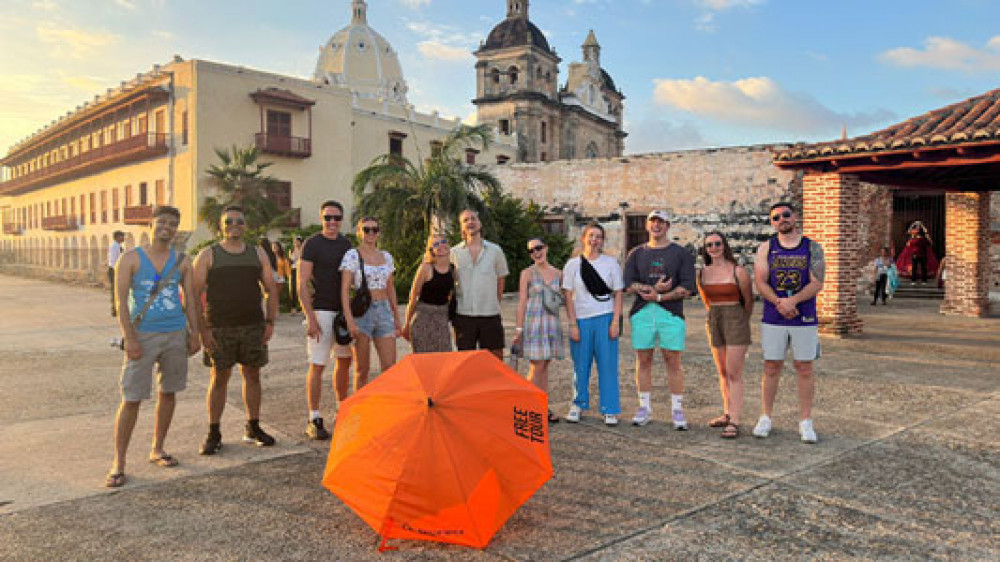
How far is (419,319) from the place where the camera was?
5.07 metres

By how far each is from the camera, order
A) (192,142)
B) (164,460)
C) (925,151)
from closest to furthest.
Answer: (164,460) → (925,151) → (192,142)

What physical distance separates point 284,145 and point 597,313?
26.5 m

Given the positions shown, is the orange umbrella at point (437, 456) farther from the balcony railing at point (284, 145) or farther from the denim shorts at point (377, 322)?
the balcony railing at point (284, 145)

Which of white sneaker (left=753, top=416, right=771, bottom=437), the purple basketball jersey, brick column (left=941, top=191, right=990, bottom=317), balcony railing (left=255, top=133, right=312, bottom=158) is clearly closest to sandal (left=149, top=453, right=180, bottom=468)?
white sneaker (left=753, top=416, right=771, bottom=437)

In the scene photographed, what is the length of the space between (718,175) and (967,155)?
912 centimetres

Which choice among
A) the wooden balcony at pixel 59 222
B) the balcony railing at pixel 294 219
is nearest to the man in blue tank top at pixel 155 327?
the balcony railing at pixel 294 219

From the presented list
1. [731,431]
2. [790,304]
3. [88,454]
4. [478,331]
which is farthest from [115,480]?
[790,304]

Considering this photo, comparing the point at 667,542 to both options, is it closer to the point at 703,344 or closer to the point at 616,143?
the point at 703,344

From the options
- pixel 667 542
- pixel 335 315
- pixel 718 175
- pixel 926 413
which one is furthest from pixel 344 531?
pixel 718 175

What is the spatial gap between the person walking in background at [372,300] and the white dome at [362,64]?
140 feet

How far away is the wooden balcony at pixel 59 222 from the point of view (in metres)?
38.5

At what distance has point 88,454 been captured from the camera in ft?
14.9

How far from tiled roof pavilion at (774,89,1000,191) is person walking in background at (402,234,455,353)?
23.6 ft

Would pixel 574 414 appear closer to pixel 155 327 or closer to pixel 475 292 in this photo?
pixel 475 292
